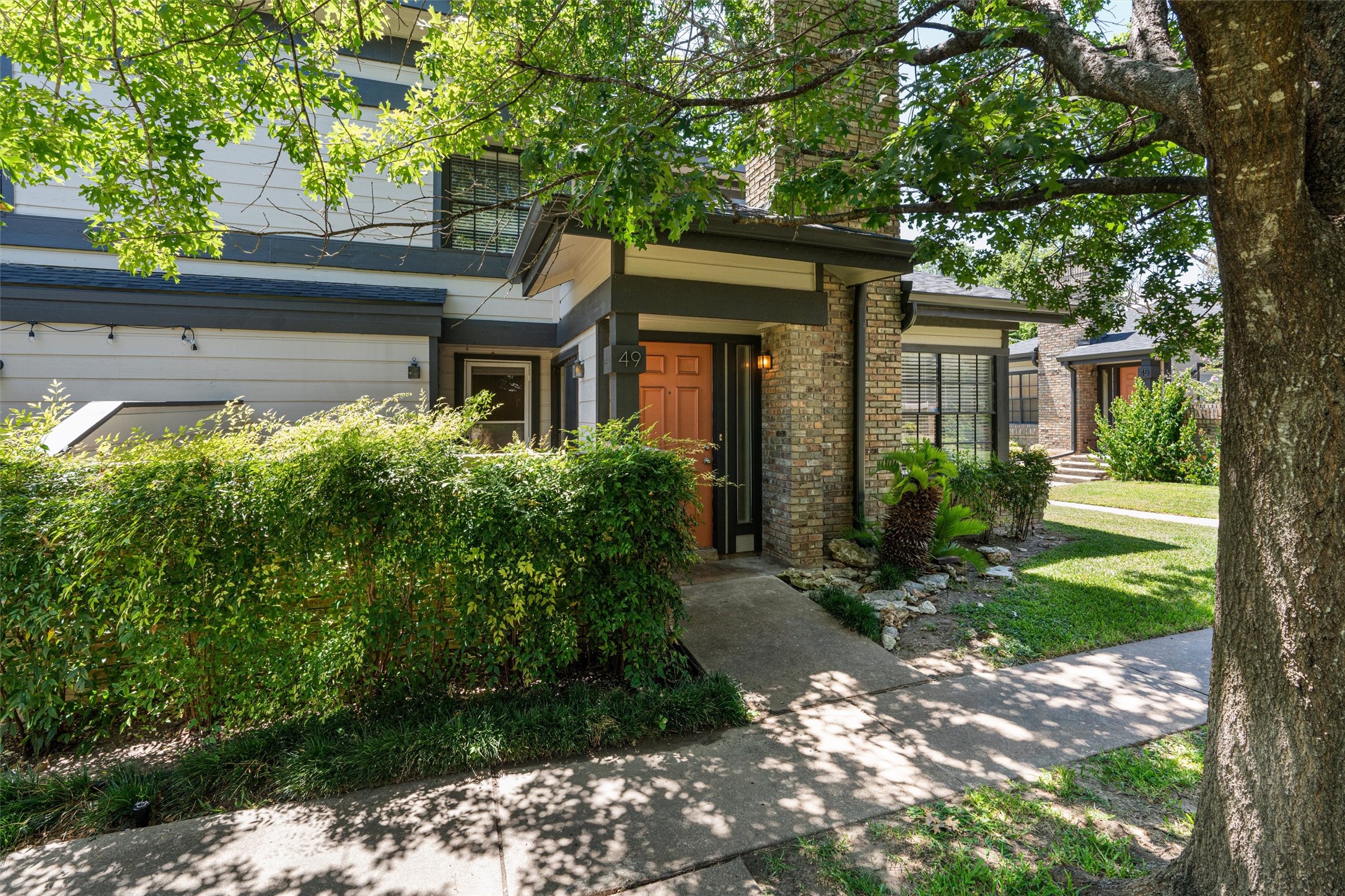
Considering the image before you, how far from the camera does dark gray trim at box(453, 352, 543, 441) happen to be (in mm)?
8164

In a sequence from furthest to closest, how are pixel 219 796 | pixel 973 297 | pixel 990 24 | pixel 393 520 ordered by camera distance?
pixel 973 297
pixel 990 24
pixel 393 520
pixel 219 796

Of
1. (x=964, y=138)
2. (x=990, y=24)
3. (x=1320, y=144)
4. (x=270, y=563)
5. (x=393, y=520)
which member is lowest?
(x=270, y=563)

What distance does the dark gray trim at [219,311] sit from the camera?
615 centimetres

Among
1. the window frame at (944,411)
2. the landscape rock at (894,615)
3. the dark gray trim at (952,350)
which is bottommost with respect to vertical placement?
the landscape rock at (894,615)

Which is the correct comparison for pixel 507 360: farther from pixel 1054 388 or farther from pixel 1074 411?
pixel 1054 388

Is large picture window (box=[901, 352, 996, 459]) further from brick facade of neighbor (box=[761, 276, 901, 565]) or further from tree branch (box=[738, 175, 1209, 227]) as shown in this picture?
tree branch (box=[738, 175, 1209, 227])

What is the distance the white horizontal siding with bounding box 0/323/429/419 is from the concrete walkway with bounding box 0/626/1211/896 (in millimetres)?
5468

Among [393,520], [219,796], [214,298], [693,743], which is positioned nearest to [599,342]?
[393,520]

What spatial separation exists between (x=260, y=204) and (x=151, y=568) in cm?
579

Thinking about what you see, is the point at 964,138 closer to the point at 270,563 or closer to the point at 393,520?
the point at 393,520

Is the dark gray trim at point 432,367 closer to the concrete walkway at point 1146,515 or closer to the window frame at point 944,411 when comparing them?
the window frame at point 944,411

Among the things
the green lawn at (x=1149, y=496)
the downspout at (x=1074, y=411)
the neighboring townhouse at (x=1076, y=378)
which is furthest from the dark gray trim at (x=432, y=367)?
the downspout at (x=1074, y=411)

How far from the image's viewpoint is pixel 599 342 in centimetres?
556

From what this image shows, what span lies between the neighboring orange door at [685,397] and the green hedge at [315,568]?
283 cm
